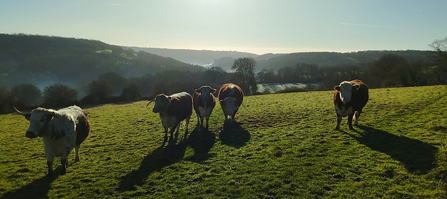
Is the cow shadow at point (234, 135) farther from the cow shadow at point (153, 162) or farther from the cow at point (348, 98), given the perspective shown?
the cow at point (348, 98)

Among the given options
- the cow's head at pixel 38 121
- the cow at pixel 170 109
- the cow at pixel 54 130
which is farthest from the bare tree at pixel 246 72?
the cow's head at pixel 38 121

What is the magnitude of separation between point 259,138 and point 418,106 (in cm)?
1265

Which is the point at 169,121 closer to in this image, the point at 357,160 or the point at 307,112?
the point at 357,160

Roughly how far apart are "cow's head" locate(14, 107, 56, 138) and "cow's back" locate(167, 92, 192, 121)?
4.96 m

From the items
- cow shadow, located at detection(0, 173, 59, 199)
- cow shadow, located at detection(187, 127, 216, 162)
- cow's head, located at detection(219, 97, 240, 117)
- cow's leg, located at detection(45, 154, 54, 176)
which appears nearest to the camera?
cow shadow, located at detection(0, 173, 59, 199)

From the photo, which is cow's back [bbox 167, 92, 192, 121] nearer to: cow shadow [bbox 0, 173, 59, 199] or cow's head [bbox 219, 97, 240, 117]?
cow's head [bbox 219, 97, 240, 117]

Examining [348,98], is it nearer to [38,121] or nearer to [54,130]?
[54,130]

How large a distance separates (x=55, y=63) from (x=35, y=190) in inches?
5596

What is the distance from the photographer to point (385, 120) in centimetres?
1307

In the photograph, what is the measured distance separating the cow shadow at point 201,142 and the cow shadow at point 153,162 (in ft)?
1.57

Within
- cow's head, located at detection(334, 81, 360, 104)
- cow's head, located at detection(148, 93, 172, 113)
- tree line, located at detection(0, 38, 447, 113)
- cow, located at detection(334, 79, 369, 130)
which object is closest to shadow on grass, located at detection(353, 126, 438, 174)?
cow, located at detection(334, 79, 369, 130)

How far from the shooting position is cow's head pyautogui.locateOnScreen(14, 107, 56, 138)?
270 inches

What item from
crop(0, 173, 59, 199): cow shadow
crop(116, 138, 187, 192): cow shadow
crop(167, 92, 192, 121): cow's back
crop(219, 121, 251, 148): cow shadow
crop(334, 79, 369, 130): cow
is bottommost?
crop(0, 173, 59, 199): cow shadow

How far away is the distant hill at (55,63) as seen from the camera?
10576cm
